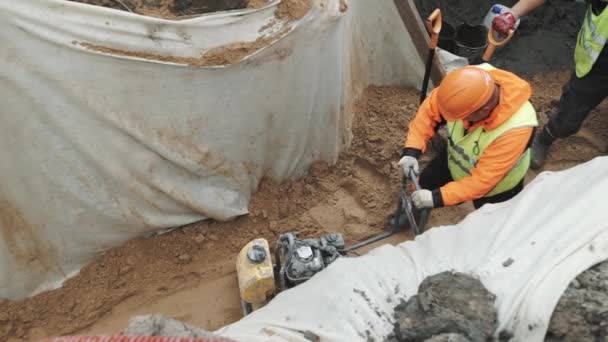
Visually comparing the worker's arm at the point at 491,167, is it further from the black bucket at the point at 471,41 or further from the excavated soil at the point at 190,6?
the black bucket at the point at 471,41

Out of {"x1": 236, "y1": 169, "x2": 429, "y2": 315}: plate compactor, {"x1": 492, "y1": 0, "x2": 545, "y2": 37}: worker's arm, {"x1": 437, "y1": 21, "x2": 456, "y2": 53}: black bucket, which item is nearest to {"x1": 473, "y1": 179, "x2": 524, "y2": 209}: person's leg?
{"x1": 236, "y1": 169, "x2": 429, "y2": 315}: plate compactor

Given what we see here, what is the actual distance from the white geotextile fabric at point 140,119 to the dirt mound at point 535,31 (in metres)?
1.75

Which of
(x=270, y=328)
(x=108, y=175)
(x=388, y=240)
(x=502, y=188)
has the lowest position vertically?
(x=388, y=240)

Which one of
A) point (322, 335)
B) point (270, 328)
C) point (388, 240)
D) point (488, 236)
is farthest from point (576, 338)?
point (388, 240)

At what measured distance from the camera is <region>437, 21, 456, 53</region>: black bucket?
455cm

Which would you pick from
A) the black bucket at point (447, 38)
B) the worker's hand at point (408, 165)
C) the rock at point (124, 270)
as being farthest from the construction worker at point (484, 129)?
the rock at point (124, 270)

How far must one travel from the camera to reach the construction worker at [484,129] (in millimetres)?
2412

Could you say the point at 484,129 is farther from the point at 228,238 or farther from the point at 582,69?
the point at 228,238

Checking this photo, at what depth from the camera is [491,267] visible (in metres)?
1.85

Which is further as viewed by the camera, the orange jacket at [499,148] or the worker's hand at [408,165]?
the worker's hand at [408,165]

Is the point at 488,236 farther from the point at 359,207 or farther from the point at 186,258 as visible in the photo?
the point at 186,258

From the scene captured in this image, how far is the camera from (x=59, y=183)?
286cm

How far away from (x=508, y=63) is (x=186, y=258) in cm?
380

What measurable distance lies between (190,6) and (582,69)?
2.91 meters
